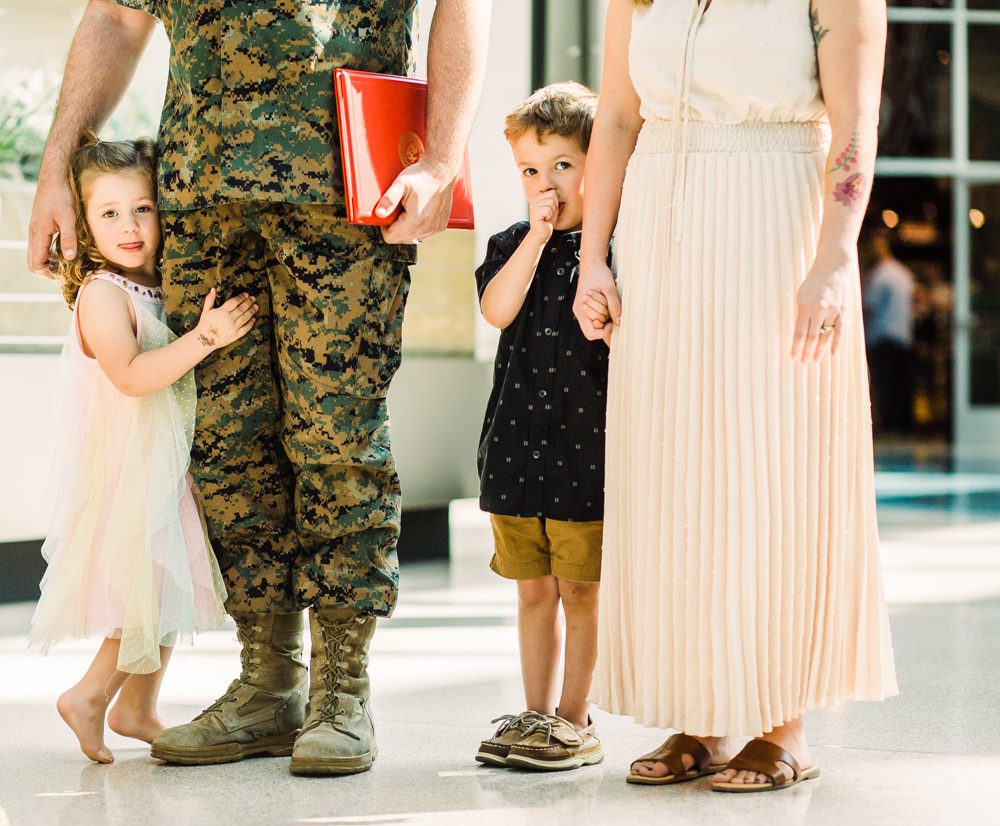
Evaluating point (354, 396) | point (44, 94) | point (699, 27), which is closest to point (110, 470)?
point (354, 396)

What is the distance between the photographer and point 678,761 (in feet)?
7.32

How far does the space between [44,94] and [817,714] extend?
11.0 ft

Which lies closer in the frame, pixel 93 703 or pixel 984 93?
pixel 93 703

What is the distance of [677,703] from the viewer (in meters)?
2.15

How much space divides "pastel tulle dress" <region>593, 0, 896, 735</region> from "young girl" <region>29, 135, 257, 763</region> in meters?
0.74

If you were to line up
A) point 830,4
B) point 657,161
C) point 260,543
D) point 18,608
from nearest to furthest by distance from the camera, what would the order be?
point 830,4, point 657,161, point 260,543, point 18,608

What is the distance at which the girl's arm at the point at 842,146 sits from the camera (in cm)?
203

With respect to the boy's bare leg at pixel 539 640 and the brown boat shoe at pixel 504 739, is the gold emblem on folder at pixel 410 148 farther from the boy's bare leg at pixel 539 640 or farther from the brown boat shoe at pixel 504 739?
the brown boat shoe at pixel 504 739

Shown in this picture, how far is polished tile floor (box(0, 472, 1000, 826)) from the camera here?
6.66 ft

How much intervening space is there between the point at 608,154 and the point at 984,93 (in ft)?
33.9

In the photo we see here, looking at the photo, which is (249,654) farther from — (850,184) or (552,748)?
(850,184)

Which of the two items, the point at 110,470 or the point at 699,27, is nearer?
the point at 699,27

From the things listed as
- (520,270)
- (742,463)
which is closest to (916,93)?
(520,270)

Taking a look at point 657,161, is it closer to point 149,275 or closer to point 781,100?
point 781,100
